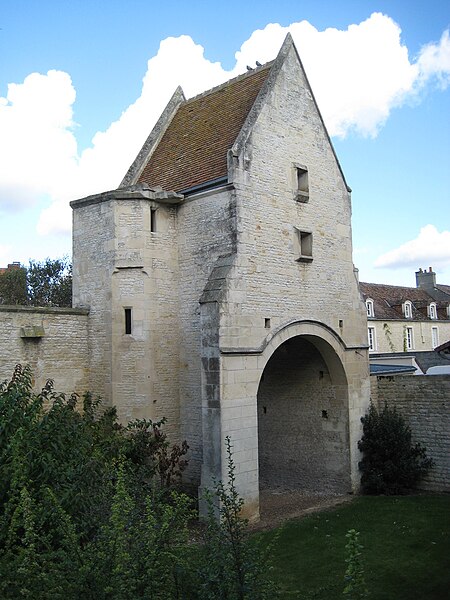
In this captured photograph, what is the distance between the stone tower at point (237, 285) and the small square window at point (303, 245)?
36 mm

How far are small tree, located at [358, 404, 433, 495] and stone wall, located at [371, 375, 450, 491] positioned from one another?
25cm

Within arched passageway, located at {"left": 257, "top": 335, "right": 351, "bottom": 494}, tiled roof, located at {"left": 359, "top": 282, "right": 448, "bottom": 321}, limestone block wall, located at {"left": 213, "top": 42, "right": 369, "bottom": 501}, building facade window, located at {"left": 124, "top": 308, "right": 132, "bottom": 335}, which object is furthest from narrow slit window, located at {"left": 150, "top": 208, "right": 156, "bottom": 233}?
tiled roof, located at {"left": 359, "top": 282, "right": 448, "bottom": 321}

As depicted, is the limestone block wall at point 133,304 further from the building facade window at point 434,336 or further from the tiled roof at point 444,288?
the tiled roof at point 444,288

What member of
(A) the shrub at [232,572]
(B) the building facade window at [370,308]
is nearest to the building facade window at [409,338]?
(B) the building facade window at [370,308]

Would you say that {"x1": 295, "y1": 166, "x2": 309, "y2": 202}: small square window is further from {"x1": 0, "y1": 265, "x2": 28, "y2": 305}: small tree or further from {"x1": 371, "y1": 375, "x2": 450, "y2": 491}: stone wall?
{"x1": 0, "y1": 265, "x2": 28, "y2": 305}: small tree

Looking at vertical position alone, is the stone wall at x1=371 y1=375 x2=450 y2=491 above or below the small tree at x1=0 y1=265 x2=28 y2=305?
below

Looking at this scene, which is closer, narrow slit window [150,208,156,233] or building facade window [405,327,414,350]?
narrow slit window [150,208,156,233]

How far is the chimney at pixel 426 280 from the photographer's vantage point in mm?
44375

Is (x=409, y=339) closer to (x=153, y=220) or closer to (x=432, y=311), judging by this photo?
(x=432, y=311)

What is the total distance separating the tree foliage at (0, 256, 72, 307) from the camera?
119 feet

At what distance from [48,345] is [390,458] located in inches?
355

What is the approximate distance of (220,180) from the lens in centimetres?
1346

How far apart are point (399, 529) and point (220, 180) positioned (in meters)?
8.31

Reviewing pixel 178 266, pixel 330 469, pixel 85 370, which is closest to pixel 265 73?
pixel 178 266
